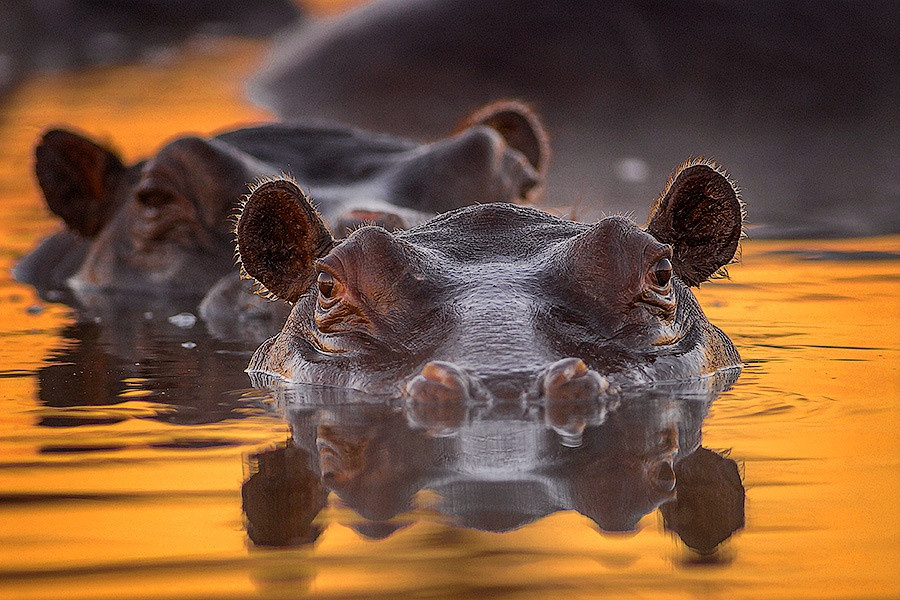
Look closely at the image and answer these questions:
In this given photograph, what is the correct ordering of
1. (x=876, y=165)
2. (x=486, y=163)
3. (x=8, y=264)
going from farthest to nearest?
(x=876, y=165), (x=8, y=264), (x=486, y=163)

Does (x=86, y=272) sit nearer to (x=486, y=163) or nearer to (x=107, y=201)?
(x=107, y=201)

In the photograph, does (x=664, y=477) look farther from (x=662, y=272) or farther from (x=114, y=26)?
(x=114, y=26)

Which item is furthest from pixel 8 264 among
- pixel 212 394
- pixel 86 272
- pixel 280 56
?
pixel 280 56

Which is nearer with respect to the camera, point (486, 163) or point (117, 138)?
point (486, 163)

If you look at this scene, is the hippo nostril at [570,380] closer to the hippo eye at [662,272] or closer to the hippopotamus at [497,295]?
the hippopotamus at [497,295]

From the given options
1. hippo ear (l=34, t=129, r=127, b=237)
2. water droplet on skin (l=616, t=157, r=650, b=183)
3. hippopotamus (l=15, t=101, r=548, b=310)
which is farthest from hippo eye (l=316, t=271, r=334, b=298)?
water droplet on skin (l=616, t=157, r=650, b=183)

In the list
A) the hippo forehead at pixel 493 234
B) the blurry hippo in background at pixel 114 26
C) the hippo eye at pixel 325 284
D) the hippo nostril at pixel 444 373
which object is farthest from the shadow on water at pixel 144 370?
the blurry hippo in background at pixel 114 26

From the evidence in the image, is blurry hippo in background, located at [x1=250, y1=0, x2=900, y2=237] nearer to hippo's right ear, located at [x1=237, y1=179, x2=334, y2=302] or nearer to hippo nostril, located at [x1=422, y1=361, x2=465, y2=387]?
hippo's right ear, located at [x1=237, y1=179, x2=334, y2=302]
